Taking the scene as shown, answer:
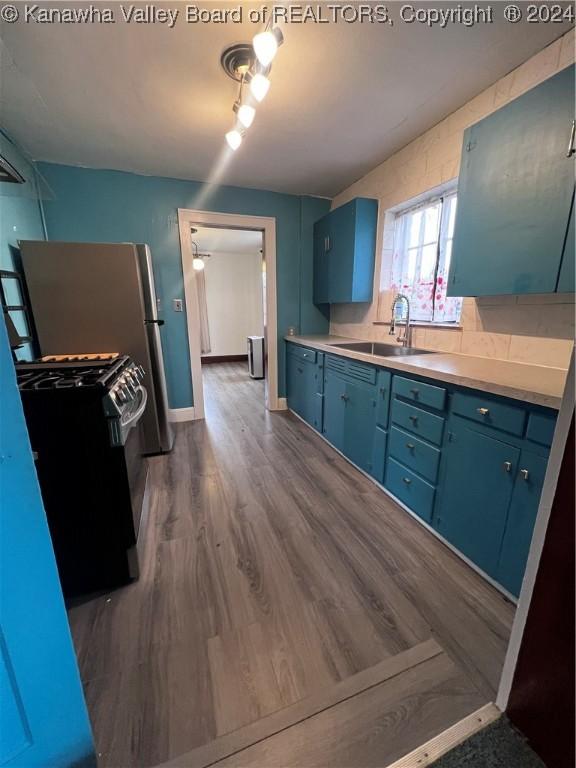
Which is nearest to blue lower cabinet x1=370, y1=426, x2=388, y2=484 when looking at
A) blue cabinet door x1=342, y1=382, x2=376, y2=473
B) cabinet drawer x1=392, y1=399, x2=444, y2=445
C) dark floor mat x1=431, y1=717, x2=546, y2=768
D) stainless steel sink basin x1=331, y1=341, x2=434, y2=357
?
blue cabinet door x1=342, y1=382, x2=376, y2=473

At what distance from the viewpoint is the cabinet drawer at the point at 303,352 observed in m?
2.92

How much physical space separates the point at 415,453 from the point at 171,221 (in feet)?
10.1

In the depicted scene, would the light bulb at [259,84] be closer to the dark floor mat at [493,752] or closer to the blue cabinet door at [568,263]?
the blue cabinet door at [568,263]

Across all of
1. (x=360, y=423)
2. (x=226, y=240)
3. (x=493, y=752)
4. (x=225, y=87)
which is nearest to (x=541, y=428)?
(x=493, y=752)

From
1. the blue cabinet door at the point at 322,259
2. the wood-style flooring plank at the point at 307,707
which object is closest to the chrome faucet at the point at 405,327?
the blue cabinet door at the point at 322,259

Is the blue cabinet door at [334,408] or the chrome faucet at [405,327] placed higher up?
the chrome faucet at [405,327]

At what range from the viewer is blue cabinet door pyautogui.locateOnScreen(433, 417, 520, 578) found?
4.17 feet

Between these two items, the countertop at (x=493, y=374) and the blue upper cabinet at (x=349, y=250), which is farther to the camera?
the blue upper cabinet at (x=349, y=250)

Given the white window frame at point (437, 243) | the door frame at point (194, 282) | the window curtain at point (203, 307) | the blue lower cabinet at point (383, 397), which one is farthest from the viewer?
the window curtain at point (203, 307)

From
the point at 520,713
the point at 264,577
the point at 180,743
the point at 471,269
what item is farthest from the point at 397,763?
the point at 471,269

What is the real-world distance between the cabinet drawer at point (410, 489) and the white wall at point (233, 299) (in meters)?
5.40

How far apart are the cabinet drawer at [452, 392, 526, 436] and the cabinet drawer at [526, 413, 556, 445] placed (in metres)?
0.03

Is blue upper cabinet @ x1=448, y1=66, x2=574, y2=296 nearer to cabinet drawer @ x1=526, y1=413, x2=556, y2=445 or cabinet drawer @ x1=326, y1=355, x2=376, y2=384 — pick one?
cabinet drawer @ x1=526, y1=413, x2=556, y2=445

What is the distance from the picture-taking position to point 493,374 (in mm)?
1418
